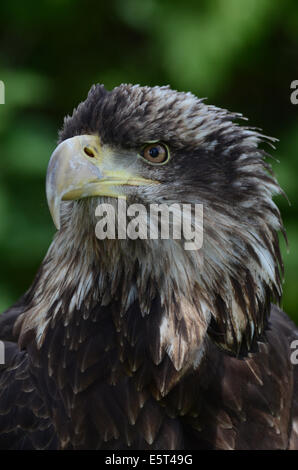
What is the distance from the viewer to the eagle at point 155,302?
9.38ft

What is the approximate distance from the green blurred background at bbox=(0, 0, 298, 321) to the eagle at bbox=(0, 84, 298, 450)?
8.43ft

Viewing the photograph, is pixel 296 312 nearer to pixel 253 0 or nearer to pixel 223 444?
pixel 253 0

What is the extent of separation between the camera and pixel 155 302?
9.48 feet

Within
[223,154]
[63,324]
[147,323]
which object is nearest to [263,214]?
[223,154]

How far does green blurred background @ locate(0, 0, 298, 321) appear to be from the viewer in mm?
5845

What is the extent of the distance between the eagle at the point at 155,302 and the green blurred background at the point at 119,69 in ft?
8.43

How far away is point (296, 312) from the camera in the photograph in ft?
20.1

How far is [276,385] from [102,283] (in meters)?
0.77
